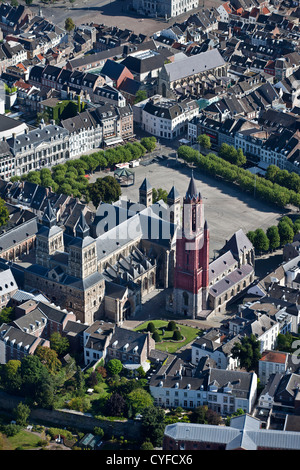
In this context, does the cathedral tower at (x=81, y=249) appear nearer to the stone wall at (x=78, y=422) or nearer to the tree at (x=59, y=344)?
the tree at (x=59, y=344)

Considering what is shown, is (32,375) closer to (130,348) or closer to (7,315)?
(130,348)

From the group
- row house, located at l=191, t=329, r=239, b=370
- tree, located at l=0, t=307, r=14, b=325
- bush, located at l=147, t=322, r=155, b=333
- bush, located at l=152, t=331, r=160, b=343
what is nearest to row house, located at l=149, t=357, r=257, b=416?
row house, located at l=191, t=329, r=239, b=370

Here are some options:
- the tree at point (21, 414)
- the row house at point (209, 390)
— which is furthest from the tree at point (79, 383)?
the row house at point (209, 390)

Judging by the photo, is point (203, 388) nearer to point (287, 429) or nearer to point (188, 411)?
point (188, 411)

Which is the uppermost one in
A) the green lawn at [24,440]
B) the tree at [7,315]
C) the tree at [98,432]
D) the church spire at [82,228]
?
the church spire at [82,228]

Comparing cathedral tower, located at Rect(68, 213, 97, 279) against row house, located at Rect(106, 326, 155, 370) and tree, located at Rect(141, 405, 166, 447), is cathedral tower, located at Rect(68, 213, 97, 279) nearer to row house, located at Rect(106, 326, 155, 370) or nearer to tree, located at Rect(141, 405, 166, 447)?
row house, located at Rect(106, 326, 155, 370)

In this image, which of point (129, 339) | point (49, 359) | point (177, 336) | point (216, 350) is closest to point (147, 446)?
point (216, 350)

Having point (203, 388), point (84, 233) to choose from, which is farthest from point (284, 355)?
point (84, 233)
